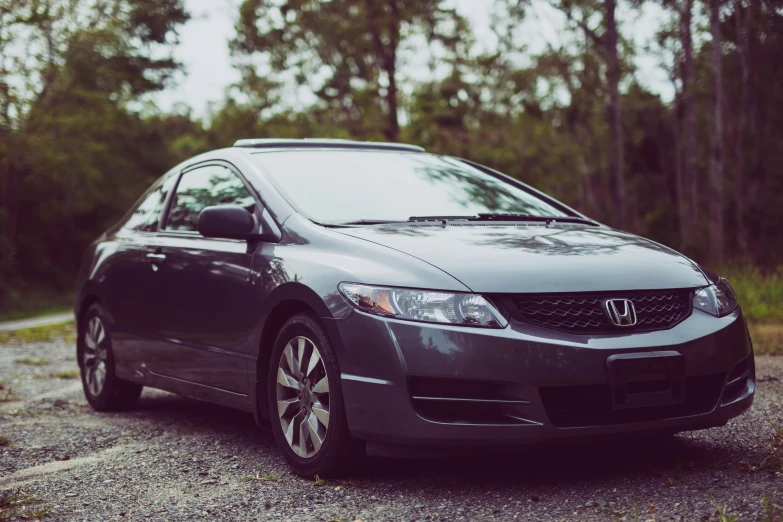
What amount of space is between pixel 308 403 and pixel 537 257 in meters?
1.19

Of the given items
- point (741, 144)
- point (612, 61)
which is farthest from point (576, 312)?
point (741, 144)

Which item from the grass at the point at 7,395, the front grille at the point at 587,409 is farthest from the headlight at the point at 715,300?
the grass at the point at 7,395

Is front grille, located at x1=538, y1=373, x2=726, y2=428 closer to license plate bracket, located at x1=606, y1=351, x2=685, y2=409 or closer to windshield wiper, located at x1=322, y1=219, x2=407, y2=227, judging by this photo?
license plate bracket, located at x1=606, y1=351, x2=685, y2=409

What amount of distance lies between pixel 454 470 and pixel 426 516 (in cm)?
76

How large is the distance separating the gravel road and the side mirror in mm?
1134

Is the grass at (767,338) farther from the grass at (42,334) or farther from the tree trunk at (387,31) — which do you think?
the tree trunk at (387,31)

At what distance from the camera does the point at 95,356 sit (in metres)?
7.02

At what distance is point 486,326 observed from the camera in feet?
12.8

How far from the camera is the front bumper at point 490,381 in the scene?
3881 mm

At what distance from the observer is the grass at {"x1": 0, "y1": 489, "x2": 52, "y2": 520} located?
13.3 feet

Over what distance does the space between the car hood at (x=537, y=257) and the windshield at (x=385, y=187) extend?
0.33 meters

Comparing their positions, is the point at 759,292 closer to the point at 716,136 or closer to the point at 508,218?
the point at 508,218

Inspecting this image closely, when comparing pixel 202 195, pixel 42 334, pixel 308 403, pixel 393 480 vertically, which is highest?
pixel 202 195

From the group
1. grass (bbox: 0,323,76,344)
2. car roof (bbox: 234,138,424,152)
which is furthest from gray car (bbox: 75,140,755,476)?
grass (bbox: 0,323,76,344)
